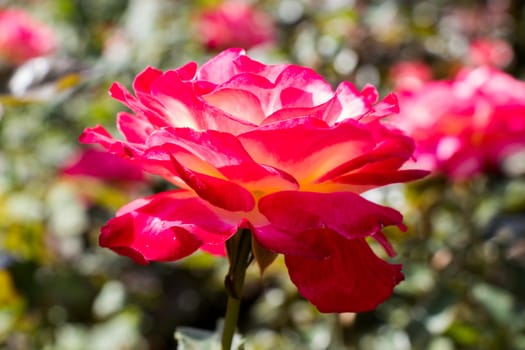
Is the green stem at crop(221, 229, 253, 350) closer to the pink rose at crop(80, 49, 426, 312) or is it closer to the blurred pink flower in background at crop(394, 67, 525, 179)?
the pink rose at crop(80, 49, 426, 312)

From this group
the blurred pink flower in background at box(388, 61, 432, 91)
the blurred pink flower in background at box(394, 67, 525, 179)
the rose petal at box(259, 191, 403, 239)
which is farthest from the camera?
the blurred pink flower in background at box(388, 61, 432, 91)

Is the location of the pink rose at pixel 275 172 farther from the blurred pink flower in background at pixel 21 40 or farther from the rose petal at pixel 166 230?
the blurred pink flower in background at pixel 21 40

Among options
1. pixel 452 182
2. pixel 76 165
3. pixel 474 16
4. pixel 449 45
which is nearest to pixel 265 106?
pixel 452 182

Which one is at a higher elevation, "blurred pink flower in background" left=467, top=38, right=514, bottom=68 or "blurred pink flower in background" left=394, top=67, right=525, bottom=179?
"blurred pink flower in background" left=394, top=67, right=525, bottom=179

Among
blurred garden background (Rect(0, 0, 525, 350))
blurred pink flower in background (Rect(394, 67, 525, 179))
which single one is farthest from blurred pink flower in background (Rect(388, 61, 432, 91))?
blurred pink flower in background (Rect(394, 67, 525, 179))

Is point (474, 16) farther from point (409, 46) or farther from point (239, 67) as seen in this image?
point (239, 67)
